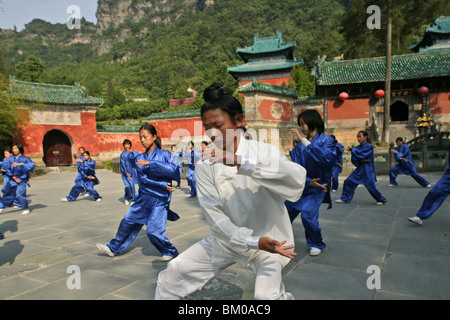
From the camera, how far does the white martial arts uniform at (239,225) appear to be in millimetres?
1638

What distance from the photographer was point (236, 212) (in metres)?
1.86

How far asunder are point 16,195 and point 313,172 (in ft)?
23.4

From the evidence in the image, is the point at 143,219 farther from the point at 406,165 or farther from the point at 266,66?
the point at 266,66

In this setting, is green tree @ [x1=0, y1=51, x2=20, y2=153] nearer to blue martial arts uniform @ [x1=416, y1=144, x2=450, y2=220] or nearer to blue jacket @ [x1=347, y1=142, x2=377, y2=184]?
blue jacket @ [x1=347, y1=142, x2=377, y2=184]

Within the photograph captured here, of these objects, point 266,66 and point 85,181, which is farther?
point 266,66

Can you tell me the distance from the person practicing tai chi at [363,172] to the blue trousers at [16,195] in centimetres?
710

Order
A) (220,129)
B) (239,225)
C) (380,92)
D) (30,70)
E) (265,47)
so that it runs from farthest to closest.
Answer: (30,70)
(265,47)
(380,92)
(239,225)
(220,129)

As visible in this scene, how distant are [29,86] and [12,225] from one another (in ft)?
59.5

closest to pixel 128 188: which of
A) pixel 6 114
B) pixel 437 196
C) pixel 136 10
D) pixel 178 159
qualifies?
pixel 178 159

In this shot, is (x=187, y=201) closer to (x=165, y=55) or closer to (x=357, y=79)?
(x=357, y=79)

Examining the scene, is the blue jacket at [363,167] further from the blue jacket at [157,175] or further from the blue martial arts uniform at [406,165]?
the blue jacket at [157,175]

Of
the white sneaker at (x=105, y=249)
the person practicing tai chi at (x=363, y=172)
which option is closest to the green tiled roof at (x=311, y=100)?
the person practicing tai chi at (x=363, y=172)

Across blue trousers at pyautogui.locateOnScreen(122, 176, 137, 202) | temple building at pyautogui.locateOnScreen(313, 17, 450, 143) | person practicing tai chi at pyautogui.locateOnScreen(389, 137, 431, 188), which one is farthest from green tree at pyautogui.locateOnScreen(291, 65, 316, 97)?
blue trousers at pyautogui.locateOnScreen(122, 176, 137, 202)
